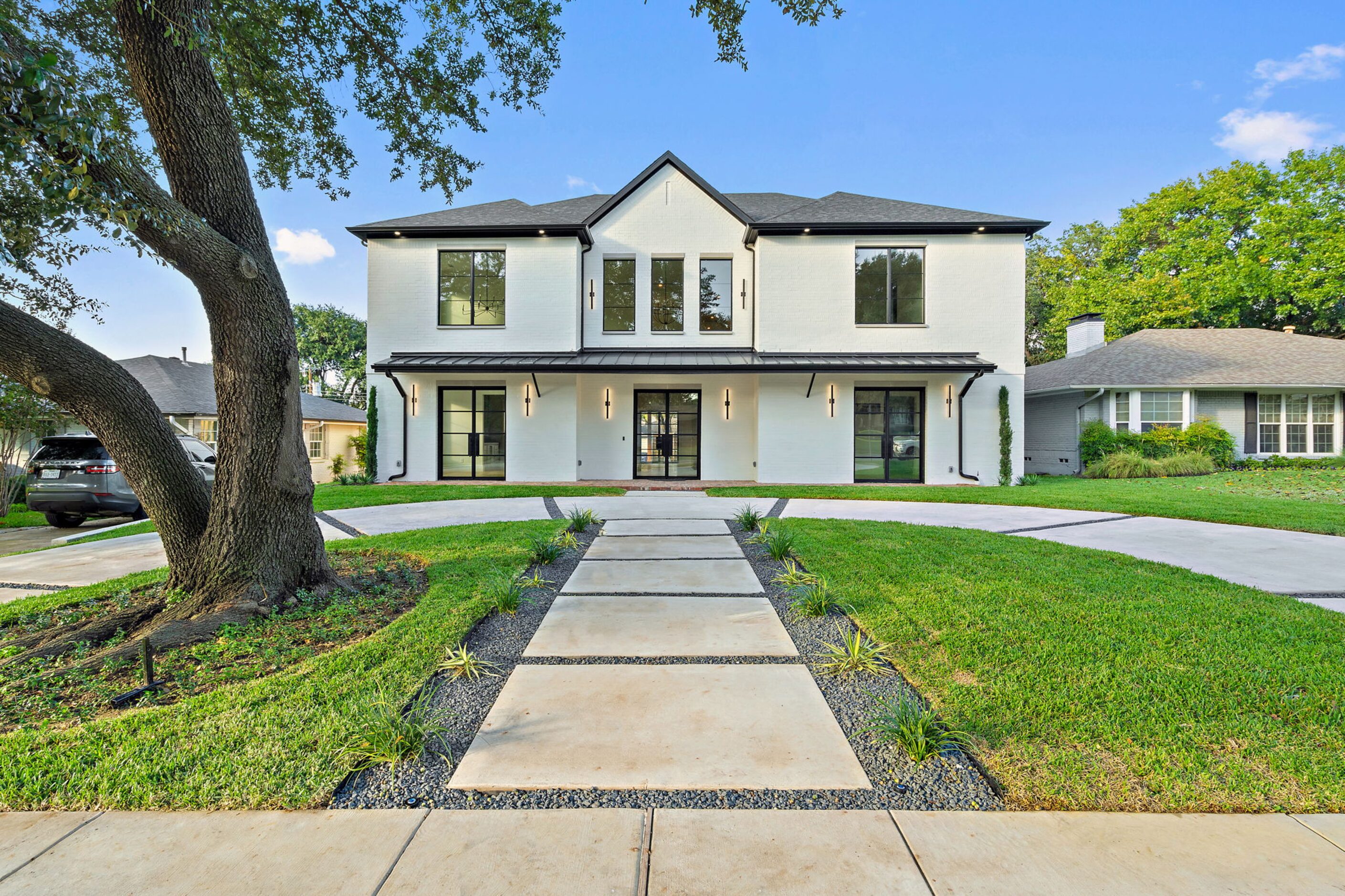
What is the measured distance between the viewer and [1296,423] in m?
16.8

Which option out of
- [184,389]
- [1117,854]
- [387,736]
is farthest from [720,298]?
[184,389]

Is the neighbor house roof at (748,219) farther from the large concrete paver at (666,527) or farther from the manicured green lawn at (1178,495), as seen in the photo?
the large concrete paver at (666,527)

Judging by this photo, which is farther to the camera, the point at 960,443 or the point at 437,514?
the point at 960,443

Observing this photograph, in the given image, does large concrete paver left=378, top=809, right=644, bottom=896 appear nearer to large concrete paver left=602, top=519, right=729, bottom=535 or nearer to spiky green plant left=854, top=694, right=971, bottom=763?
spiky green plant left=854, top=694, right=971, bottom=763

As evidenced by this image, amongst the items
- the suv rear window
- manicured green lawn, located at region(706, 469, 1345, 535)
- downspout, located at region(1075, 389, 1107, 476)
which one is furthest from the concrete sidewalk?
downspout, located at region(1075, 389, 1107, 476)

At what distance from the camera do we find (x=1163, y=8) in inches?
465

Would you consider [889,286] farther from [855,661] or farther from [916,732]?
[916,732]

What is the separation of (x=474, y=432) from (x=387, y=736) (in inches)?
472

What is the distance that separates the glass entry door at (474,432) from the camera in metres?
13.5

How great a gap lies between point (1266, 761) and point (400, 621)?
432 centimetres

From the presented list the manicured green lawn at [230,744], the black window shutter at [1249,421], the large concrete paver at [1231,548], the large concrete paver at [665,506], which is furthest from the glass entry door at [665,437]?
the black window shutter at [1249,421]

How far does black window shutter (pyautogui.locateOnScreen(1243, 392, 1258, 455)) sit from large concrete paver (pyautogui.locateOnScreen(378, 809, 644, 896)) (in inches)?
895

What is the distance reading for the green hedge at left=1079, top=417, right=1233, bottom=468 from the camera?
1574 centimetres

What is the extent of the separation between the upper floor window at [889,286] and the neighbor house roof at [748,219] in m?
0.54
